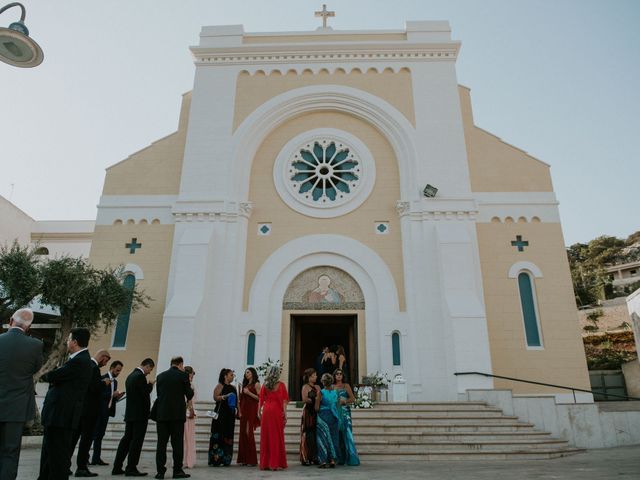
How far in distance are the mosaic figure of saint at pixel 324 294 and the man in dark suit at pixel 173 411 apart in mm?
8301

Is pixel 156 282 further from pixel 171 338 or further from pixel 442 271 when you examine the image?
pixel 442 271

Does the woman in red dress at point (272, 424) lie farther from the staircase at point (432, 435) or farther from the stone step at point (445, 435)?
the stone step at point (445, 435)

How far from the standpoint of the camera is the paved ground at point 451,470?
6641 mm

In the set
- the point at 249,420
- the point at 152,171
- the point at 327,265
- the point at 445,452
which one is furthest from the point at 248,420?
the point at 152,171

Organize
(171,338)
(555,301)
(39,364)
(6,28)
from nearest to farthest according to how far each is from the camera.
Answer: (39,364), (6,28), (171,338), (555,301)

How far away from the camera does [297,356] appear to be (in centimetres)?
1505

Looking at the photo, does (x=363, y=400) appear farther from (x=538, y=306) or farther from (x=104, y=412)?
(x=538, y=306)

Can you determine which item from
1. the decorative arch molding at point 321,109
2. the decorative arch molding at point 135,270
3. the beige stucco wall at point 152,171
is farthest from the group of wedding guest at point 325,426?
the beige stucco wall at point 152,171

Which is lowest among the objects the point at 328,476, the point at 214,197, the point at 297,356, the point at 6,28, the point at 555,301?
the point at 328,476

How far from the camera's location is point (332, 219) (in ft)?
52.9

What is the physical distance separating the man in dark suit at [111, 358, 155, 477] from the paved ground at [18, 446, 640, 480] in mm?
252

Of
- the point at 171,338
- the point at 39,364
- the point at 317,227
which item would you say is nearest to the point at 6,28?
the point at 39,364

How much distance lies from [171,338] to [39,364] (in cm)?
888

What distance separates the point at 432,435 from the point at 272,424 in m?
3.82
